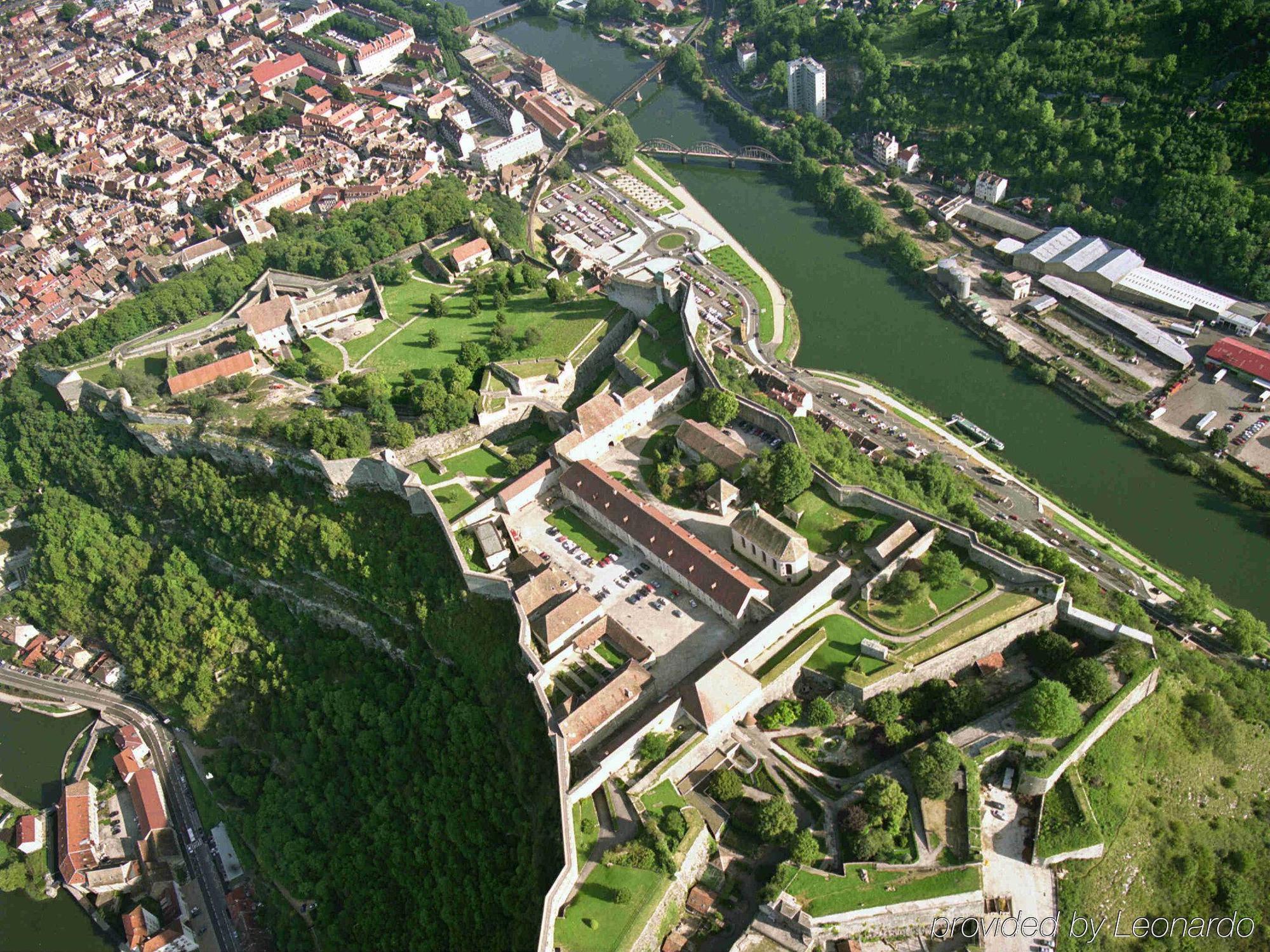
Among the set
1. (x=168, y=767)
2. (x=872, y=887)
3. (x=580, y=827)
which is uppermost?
(x=872, y=887)

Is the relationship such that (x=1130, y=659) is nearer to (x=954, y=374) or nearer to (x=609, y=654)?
(x=609, y=654)

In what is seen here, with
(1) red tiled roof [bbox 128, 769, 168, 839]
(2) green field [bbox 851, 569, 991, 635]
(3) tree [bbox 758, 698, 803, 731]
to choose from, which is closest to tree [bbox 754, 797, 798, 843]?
(3) tree [bbox 758, 698, 803, 731]

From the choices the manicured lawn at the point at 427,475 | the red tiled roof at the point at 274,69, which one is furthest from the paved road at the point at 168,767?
the red tiled roof at the point at 274,69

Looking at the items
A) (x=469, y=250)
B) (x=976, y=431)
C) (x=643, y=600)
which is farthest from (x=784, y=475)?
(x=469, y=250)

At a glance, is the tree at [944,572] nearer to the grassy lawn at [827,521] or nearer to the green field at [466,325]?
the grassy lawn at [827,521]

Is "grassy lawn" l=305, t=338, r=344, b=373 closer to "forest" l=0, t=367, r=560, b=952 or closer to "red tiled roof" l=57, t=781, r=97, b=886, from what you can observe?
"forest" l=0, t=367, r=560, b=952
